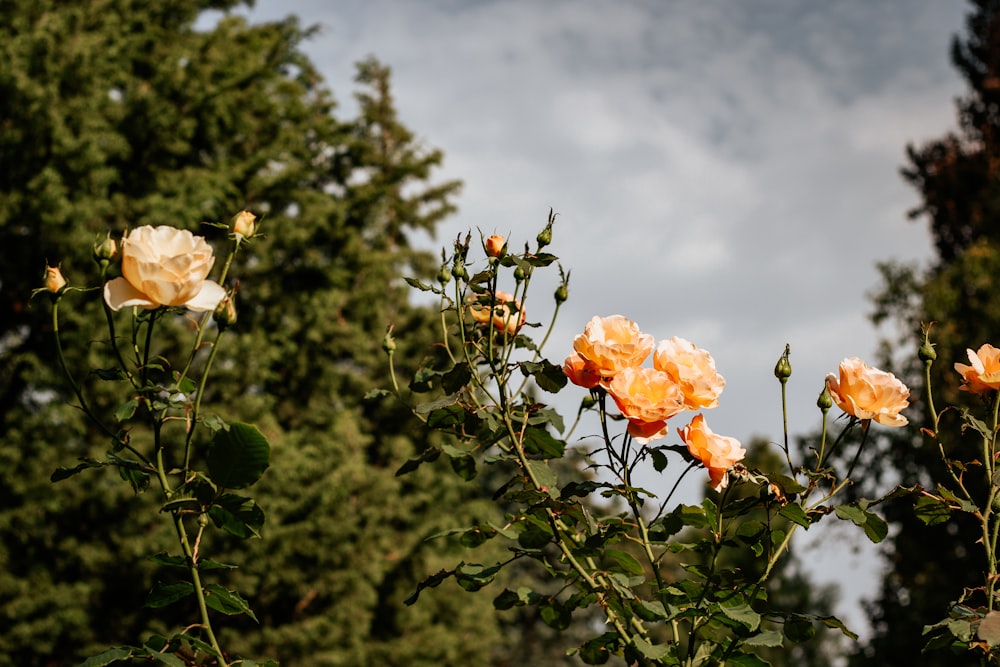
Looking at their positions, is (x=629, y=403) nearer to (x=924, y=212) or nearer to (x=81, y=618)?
(x=81, y=618)

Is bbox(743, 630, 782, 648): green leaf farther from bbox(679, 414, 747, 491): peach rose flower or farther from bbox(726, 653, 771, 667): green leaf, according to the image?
bbox(679, 414, 747, 491): peach rose flower

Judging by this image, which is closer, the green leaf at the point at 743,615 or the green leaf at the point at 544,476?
the green leaf at the point at 743,615

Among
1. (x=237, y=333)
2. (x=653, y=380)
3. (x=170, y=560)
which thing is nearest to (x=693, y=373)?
(x=653, y=380)

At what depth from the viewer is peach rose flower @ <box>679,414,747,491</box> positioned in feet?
3.89

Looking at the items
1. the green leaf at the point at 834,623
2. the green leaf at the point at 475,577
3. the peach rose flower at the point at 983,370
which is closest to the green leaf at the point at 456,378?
the green leaf at the point at 475,577

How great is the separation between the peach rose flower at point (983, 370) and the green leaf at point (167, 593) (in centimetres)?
112

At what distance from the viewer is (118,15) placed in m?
8.90

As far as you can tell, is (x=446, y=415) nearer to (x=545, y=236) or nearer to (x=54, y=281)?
(x=545, y=236)

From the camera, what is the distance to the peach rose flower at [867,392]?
1.22m

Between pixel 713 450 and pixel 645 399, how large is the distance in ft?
0.38

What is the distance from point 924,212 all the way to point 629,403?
17300 millimetres

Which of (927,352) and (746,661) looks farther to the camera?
(927,352)

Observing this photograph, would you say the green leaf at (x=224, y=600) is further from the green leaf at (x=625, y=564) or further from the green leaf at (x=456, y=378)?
the green leaf at (x=625, y=564)

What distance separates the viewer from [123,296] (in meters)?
1.03
